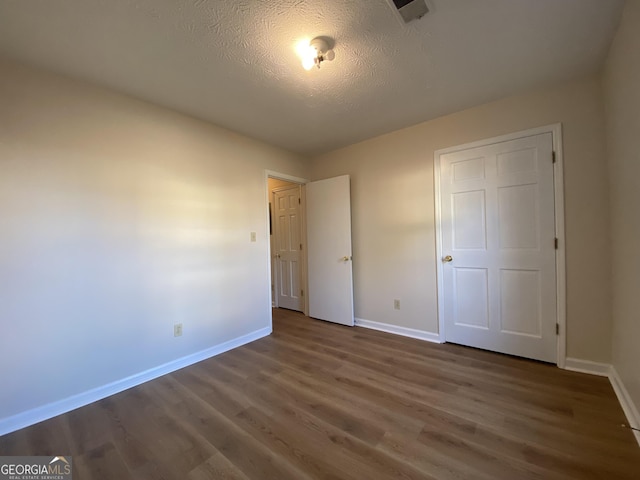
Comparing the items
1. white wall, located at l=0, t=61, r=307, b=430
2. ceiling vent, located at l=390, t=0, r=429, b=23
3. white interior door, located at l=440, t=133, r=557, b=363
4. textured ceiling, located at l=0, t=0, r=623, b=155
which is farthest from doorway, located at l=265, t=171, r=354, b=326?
ceiling vent, located at l=390, t=0, r=429, b=23

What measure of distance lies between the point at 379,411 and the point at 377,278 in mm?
1719

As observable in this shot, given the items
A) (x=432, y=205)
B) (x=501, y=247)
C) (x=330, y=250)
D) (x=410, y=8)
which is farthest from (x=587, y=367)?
(x=410, y=8)

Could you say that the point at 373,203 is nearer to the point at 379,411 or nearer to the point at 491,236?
the point at 491,236

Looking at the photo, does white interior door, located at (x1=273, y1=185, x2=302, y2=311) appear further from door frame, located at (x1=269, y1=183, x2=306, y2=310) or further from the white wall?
the white wall

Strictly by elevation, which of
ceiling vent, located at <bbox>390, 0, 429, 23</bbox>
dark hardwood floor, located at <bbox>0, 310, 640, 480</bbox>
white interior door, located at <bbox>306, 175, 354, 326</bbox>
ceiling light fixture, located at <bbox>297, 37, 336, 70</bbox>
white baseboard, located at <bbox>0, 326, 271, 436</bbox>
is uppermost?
ceiling vent, located at <bbox>390, 0, 429, 23</bbox>

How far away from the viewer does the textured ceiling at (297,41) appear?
140cm

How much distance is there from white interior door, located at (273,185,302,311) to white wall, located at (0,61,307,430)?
4.38 feet

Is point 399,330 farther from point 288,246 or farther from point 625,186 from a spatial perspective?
point 625,186

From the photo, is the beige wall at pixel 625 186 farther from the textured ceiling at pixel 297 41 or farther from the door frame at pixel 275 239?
the door frame at pixel 275 239

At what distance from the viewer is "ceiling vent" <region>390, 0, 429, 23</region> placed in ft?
4.47

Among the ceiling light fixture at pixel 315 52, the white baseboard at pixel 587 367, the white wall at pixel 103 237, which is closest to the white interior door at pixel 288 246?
the white wall at pixel 103 237

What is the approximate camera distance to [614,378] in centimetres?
188

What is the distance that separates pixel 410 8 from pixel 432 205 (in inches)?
70.9

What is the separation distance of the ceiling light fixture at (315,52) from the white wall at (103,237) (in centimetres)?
144
